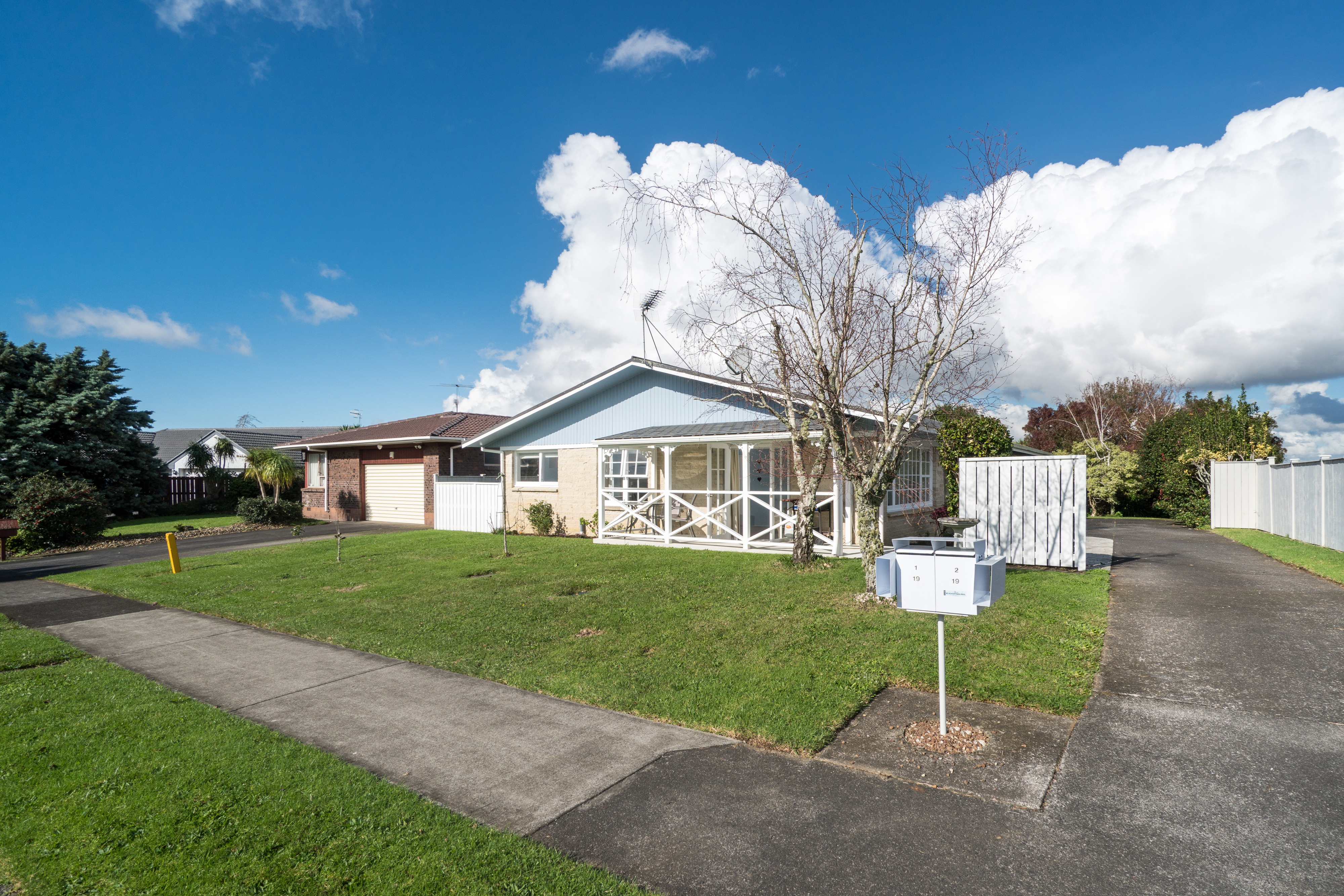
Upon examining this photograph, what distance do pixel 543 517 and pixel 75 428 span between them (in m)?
18.9

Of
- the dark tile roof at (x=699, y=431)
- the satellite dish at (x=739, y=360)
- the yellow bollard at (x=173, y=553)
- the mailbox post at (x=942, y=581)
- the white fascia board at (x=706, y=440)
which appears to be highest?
the satellite dish at (x=739, y=360)

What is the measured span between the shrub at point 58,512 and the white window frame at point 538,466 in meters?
11.1

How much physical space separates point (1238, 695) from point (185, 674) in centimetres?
893

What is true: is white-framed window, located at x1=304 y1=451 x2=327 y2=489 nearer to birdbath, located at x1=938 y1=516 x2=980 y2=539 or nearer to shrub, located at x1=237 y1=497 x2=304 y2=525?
shrub, located at x1=237 y1=497 x2=304 y2=525

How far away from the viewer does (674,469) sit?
17.0 metres

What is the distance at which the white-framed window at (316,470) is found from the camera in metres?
25.9

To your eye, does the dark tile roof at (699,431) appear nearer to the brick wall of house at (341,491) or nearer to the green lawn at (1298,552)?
the green lawn at (1298,552)

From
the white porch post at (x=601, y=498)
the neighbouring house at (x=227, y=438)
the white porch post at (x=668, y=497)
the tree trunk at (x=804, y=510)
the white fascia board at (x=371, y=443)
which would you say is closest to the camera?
the tree trunk at (x=804, y=510)

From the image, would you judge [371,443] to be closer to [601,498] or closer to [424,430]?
[424,430]

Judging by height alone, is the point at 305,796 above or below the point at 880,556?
below

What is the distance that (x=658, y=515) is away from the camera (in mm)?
16656

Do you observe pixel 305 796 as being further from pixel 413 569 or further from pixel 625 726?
pixel 413 569

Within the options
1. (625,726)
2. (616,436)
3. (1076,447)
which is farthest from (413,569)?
(1076,447)

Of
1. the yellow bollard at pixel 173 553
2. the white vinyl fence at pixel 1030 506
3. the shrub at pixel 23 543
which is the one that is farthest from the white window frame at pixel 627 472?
the shrub at pixel 23 543
